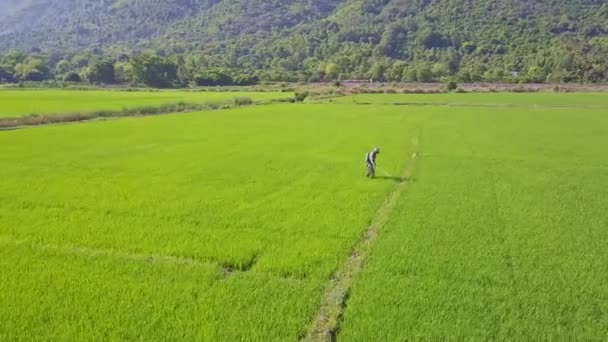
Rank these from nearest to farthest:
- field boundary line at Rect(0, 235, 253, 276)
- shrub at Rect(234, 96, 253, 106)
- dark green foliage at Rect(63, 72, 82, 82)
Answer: field boundary line at Rect(0, 235, 253, 276), shrub at Rect(234, 96, 253, 106), dark green foliage at Rect(63, 72, 82, 82)

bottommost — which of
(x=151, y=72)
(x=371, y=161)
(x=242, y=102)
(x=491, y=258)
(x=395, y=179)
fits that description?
(x=151, y=72)

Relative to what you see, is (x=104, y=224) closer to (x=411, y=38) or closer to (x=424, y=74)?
(x=424, y=74)

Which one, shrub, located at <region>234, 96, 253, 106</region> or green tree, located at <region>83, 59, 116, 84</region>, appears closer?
shrub, located at <region>234, 96, 253, 106</region>

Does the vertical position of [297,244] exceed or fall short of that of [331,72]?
it exceeds it

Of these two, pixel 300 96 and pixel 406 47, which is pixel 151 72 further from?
pixel 406 47

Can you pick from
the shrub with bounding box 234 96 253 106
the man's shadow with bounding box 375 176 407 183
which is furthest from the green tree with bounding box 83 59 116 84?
the man's shadow with bounding box 375 176 407 183

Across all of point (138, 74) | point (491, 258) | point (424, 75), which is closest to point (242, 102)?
point (491, 258)

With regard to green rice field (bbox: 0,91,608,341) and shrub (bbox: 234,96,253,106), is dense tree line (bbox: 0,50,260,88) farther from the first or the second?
green rice field (bbox: 0,91,608,341)
